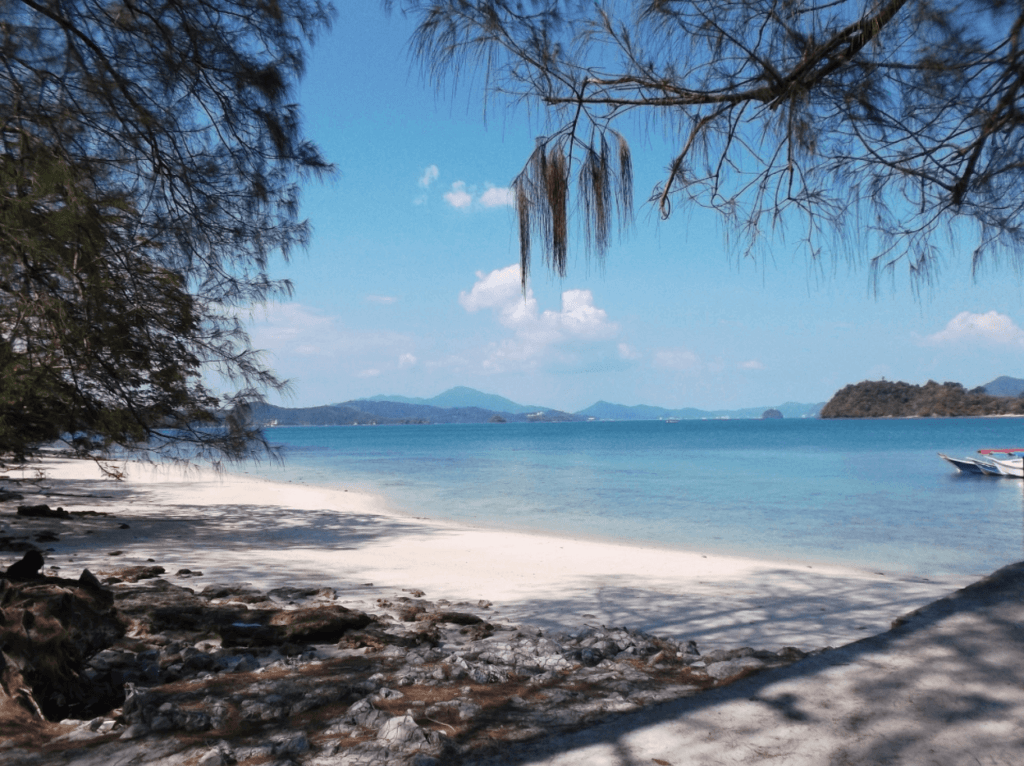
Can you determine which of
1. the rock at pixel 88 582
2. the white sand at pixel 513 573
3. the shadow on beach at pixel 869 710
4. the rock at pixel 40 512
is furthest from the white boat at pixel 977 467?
the rock at pixel 88 582

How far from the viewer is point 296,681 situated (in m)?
2.54

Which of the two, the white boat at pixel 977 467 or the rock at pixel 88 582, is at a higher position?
the rock at pixel 88 582

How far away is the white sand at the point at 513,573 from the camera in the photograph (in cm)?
443

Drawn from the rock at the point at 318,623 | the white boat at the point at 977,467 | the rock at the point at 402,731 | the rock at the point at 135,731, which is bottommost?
the white boat at the point at 977,467

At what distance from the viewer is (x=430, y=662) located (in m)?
2.87

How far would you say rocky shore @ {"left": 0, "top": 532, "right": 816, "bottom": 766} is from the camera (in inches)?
76.2

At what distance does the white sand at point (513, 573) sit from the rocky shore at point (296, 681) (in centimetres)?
97

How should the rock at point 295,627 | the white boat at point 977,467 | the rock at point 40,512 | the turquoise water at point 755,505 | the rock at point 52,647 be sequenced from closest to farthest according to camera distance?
the rock at point 52,647, the rock at point 295,627, the rock at point 40,512, the turquoise water at point 755,505, the white boat at point 977,467

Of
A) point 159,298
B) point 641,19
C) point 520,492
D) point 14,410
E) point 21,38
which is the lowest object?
point 520,492

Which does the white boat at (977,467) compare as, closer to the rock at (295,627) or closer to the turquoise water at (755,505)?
the turquoise water at (755,505)

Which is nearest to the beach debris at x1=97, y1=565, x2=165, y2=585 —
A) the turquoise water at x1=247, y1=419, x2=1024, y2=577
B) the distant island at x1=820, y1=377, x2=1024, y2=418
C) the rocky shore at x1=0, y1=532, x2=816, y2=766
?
the rocky shore at x1=0, y1=532, x2=816, y2=766

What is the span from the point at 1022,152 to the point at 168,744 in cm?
364

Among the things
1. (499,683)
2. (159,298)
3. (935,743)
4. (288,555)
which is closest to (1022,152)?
(935,743)

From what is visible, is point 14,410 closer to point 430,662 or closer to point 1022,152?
point 430,662
